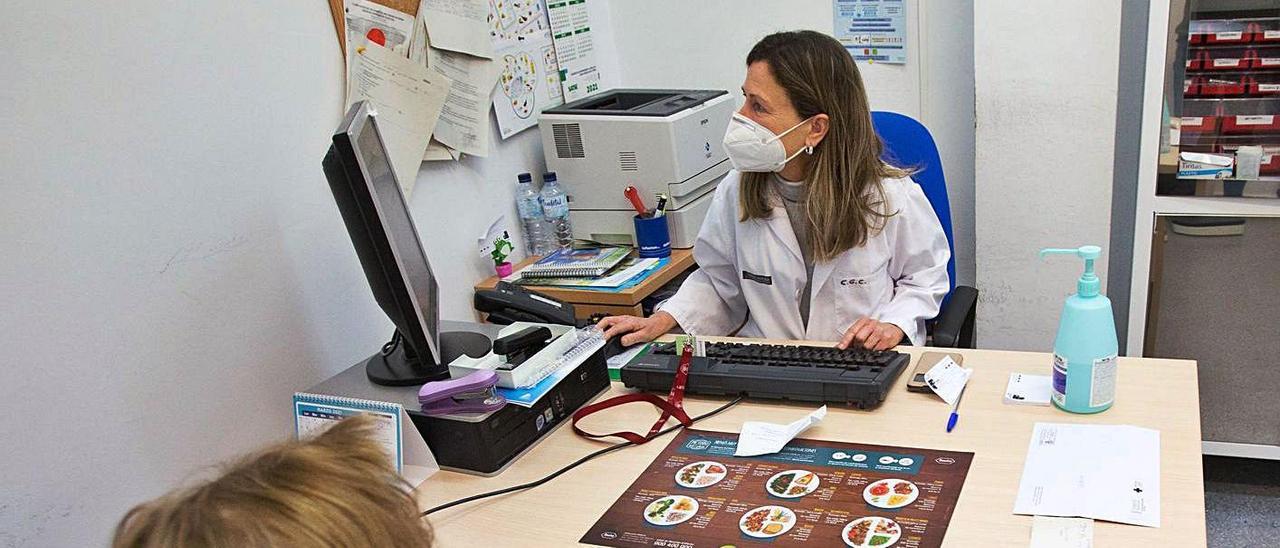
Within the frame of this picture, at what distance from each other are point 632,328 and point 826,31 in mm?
1350

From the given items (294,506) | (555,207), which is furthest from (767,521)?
(555,207)

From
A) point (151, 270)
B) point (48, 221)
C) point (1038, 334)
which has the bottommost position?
point (1038, 334)

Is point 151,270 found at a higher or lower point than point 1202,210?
higher

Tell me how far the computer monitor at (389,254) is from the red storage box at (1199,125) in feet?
5.58

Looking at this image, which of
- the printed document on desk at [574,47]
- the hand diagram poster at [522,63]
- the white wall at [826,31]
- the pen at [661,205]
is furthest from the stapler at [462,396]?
the white wall at [826,31]

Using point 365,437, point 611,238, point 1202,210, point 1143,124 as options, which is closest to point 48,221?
point 365,437

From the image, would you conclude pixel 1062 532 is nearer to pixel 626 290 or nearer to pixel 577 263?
pixel 626 290

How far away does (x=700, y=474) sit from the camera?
1372 mm

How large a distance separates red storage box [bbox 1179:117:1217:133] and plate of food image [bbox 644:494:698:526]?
1663mm

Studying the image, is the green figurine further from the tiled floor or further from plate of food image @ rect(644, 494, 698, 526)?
the tiled floor

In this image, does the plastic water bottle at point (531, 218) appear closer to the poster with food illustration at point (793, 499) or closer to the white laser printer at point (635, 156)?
the white laser printer at point (635, 156)

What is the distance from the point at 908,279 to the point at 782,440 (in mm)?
726

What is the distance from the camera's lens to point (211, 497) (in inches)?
28.5

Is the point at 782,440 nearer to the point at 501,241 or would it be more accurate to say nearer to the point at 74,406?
the point at 74,406
